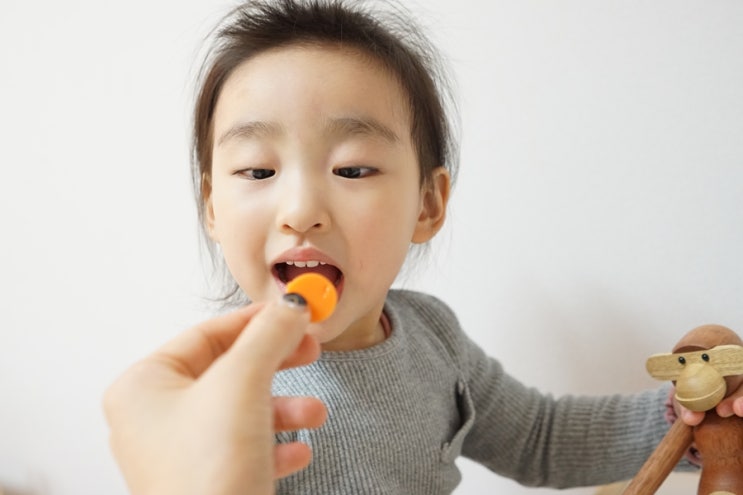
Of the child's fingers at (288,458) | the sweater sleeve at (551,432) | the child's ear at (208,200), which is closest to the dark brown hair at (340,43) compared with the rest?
the child's ear at (208,200)

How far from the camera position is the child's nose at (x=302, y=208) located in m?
0.61

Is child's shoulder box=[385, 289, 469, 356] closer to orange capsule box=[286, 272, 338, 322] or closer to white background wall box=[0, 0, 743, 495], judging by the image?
white background wall box=[0, 0, 743, 495]

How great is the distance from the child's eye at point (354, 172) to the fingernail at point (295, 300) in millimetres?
225

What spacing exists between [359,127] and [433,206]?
173mm

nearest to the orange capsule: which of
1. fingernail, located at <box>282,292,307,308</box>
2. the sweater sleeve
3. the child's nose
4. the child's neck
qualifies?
fingernail, located at <box>282,292,307,308</box>

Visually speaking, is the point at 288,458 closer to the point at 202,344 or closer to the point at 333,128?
the point at 202,344

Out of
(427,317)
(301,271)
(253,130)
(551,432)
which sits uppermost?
(253,130)

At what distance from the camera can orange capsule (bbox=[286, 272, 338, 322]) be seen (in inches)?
18.5

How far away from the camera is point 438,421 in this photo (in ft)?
2.53

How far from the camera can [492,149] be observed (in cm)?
90

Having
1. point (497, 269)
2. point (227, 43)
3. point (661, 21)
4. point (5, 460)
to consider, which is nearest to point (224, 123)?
point (227, 43)

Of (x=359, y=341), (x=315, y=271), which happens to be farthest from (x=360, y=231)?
(x=359, y=341)

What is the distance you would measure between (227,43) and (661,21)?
0.49 metres

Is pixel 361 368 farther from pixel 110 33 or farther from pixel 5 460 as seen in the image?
pixel 5 460
